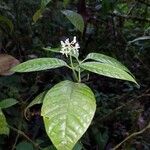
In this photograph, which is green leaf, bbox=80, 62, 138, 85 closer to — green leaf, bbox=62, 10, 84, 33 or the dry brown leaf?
the dry brown leaf

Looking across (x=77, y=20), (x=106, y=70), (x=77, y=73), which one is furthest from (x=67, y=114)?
(x=77, y=20)

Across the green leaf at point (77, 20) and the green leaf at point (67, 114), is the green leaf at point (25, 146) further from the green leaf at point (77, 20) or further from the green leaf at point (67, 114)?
the green leaf at point (67, 114)

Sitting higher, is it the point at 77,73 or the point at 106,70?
the point at 106,70

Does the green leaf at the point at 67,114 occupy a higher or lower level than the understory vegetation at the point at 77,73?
higher

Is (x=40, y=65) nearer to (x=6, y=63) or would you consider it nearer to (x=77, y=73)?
(x=6, y=63)

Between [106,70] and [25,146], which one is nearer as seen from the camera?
[106,70]

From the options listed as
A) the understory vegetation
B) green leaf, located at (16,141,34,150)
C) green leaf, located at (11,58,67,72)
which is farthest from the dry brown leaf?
green leaf, located at (11,58,67,72)

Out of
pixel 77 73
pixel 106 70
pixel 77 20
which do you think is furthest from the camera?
pixel 77 20

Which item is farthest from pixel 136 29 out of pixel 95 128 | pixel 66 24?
pixel 95 128

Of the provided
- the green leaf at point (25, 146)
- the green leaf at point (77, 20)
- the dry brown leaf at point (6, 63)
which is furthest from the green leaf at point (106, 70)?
the green leaf at point (77, 20)
